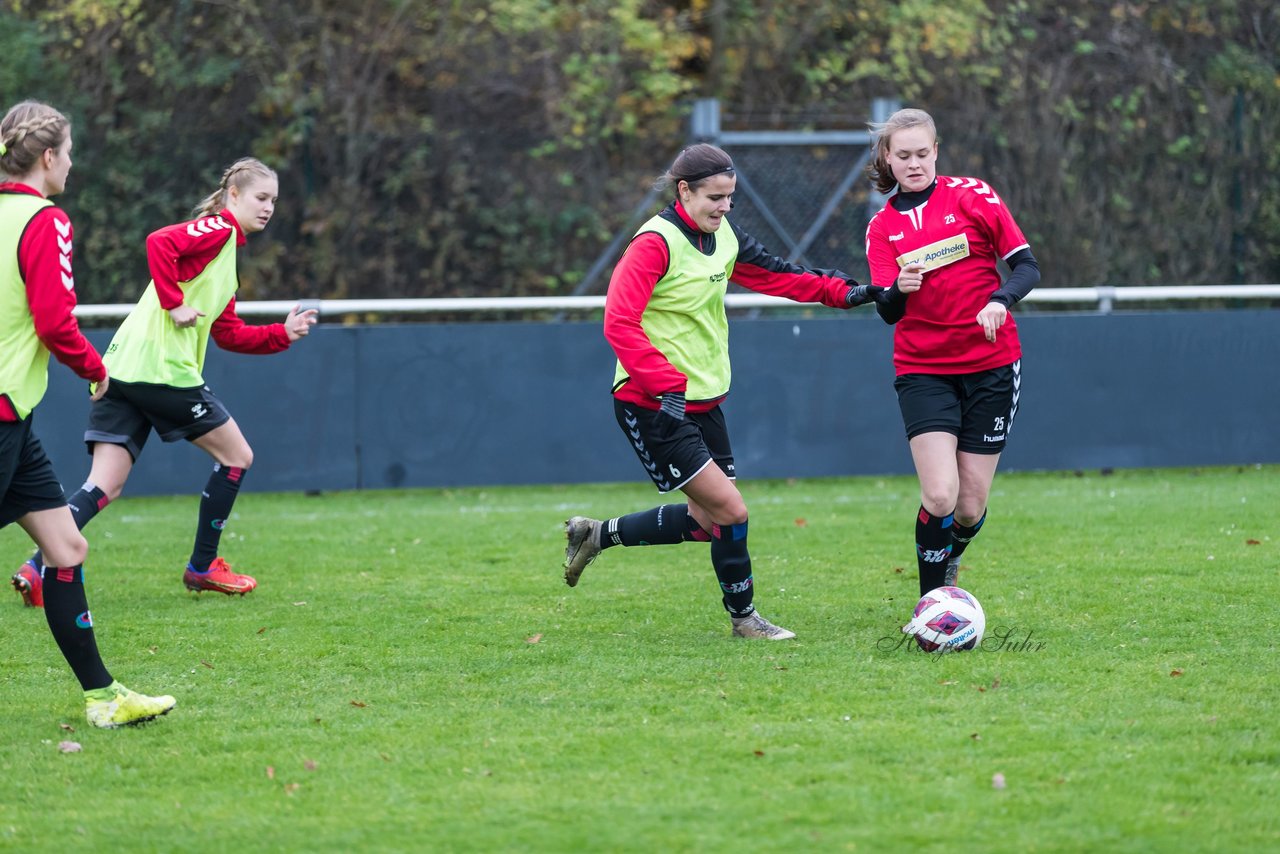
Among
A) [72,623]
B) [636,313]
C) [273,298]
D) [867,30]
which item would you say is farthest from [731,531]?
[867,30]

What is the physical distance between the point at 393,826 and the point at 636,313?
2290mm

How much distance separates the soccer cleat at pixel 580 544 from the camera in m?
6.49

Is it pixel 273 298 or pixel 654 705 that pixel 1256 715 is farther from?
pixel 273 298

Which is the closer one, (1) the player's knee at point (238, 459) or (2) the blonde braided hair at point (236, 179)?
(2) the blonde braided hair at point (236, 179)

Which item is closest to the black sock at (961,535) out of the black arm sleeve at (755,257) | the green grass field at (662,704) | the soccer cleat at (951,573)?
the soccer cleat at (951,573)

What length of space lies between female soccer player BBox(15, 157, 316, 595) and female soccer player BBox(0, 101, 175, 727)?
2118 millimetres

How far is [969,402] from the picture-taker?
6055mm

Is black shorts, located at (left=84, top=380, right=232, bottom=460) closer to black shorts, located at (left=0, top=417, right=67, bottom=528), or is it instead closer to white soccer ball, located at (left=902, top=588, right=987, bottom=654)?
black shorts, located at (left=0, top=417, right=67, bottom=528)

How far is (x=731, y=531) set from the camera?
229 inches

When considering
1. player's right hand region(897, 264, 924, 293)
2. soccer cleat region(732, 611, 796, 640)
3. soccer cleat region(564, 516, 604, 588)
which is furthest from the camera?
soccer cleat region(564, 516, 604, 588)

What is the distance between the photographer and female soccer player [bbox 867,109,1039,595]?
5.95m

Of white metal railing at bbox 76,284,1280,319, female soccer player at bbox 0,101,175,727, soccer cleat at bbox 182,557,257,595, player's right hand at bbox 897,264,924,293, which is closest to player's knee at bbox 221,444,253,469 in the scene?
soccer cleat at bbox 182,557,257,595

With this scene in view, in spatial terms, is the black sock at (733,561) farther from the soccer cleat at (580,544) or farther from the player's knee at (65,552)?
the player's knee at (65,552)

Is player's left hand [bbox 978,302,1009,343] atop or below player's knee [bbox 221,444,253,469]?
atop
